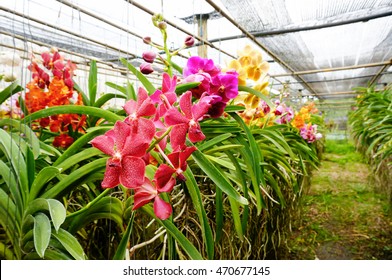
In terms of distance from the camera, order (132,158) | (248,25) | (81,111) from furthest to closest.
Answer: (248,25) → (81,111) → (132,158)

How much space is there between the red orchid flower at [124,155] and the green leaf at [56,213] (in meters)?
0.10

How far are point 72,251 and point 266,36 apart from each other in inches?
115

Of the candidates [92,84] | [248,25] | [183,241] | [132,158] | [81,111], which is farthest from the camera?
[248,25]

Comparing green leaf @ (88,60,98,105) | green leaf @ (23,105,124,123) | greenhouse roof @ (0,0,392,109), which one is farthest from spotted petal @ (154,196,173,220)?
greenhouse roof @ (0,0,392,109)

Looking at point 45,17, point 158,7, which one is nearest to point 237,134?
point 158,7

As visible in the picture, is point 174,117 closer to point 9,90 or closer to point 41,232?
point 41,232

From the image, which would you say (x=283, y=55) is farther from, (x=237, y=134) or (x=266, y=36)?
(x=237, y=134)

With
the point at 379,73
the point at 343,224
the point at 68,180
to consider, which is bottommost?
the point at 343,224

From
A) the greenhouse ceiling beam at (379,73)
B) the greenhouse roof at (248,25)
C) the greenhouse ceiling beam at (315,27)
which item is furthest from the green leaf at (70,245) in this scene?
the greenhouse ceiling beam at (379,73)

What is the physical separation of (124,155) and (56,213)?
0.14 metres

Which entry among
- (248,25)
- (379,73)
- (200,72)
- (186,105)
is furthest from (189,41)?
(379,73)

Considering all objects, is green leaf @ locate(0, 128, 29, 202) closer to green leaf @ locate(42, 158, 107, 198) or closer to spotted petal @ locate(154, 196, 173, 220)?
green leaf @ locate(42, 158, 107, 198)

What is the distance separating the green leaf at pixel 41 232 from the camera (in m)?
0.36

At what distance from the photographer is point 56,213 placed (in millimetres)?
386
